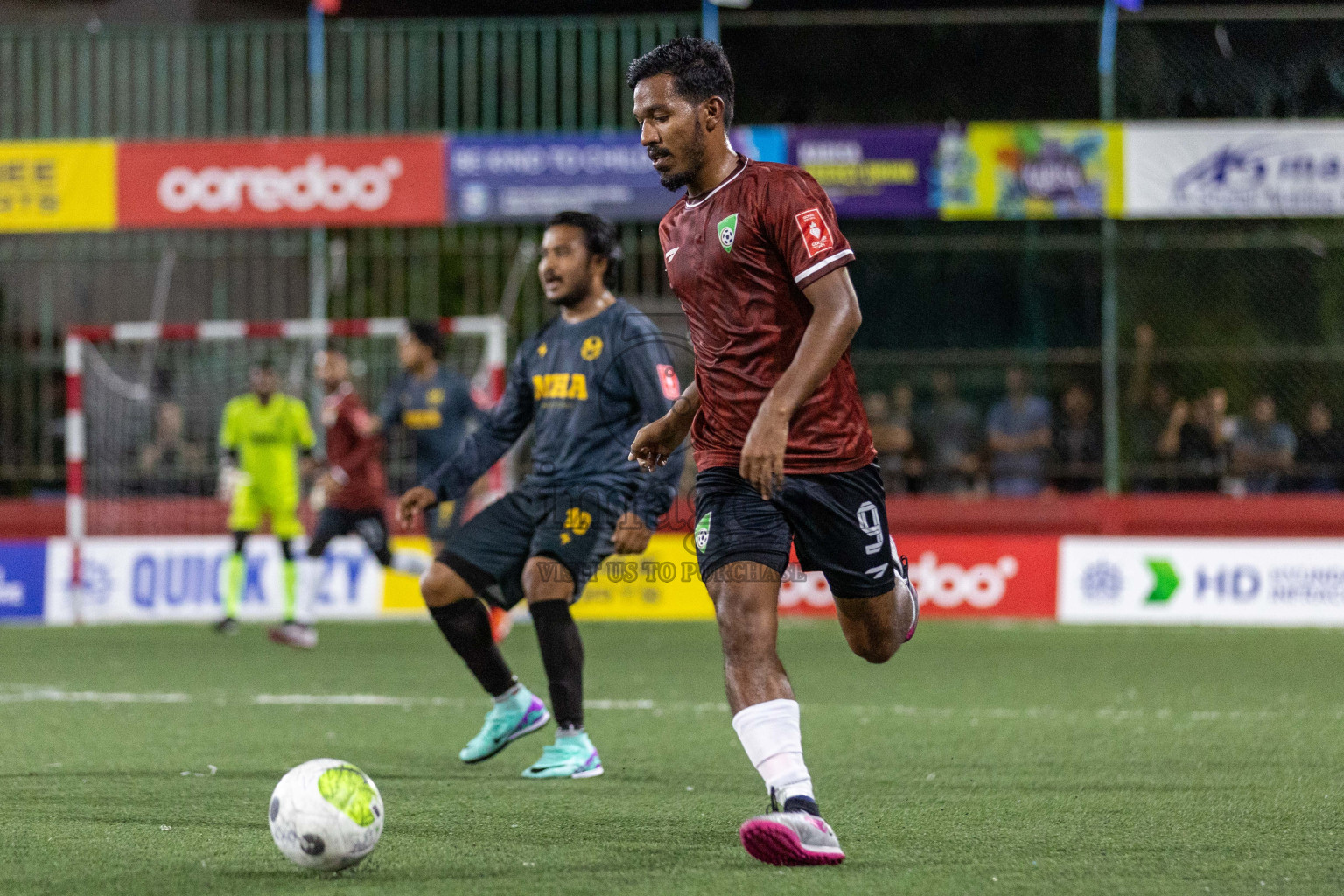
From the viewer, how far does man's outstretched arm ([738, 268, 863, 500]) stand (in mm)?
4363

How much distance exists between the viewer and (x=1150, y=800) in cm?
568

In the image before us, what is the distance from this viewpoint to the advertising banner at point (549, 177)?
1559 centimetres

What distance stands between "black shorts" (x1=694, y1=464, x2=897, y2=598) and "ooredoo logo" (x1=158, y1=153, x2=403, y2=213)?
11.6 m

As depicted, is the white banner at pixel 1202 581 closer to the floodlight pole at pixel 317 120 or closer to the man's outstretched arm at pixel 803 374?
the floodlight pole at pixel 317 120

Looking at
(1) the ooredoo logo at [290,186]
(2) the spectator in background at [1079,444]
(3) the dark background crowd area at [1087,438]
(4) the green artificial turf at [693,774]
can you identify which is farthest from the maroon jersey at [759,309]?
(1) the ooredoo logo at [290,186]

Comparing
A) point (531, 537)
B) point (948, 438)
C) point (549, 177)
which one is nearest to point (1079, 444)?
point (948, 438)

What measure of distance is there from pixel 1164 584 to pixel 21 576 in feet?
32.4

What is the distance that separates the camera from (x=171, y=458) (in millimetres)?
15406

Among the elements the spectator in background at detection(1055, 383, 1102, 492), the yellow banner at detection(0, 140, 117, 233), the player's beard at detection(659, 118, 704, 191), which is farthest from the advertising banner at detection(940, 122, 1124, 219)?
the player's beard at detection(659, 118, 704, 191)

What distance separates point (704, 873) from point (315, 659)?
7.23 metres

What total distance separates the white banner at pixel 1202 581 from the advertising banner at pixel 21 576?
8885 millimetres

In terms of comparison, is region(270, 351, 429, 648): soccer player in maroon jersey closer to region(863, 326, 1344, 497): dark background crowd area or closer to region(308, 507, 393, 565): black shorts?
region(308, 507, 393, 565): black shorts

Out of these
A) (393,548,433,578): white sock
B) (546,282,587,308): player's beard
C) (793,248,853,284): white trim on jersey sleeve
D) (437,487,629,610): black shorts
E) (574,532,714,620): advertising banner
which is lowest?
(574,532,714,620): advertising banner

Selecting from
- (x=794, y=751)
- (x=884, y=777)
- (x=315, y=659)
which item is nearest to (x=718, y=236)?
(x=794, y=751)
